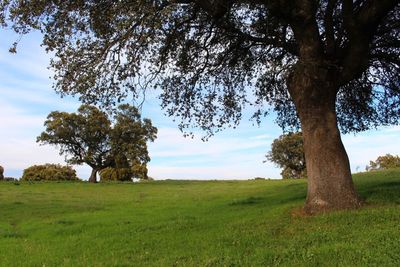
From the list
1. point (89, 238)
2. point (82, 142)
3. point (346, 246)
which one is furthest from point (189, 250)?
point (82, 142)

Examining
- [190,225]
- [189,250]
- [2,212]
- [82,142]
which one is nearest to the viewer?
[189,250]

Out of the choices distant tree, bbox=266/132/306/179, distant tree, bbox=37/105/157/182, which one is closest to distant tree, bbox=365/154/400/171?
distant tree, bbox=266/132/306/179

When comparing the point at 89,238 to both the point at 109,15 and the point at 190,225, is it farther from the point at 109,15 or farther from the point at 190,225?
the point at 109,15

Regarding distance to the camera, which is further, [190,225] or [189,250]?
[190,225]

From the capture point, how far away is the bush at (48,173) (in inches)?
2467

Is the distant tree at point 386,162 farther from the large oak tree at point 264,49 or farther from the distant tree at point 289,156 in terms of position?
the large oak tree at point 264,49

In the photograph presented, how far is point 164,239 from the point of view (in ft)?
44.2

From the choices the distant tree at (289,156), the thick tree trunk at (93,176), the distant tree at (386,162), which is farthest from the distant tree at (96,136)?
the distant tree at (386,162)

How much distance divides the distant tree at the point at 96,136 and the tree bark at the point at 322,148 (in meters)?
42.7

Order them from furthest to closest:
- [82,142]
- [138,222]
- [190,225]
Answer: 1. [82,142]
2. [138,222]
3. [190,225]

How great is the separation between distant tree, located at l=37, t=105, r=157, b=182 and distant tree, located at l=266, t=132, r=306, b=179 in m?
25.6

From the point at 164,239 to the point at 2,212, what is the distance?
16.1 m

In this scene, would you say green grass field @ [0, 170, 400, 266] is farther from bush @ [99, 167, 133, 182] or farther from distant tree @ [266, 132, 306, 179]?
distant tree @ [266, 132, 306, 179]

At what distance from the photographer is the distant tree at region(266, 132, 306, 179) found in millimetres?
75062
